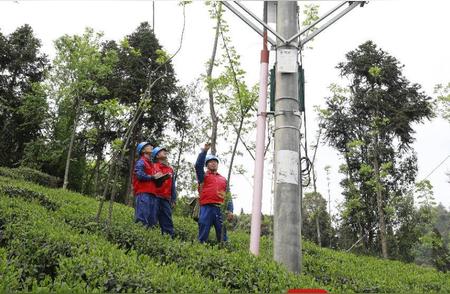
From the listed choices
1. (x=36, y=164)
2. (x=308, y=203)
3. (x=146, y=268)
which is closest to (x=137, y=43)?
(x=36, y=164)

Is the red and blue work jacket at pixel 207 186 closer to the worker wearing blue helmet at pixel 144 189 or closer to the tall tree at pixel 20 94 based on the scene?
the worker wearing blue helmet at pixel 144 189

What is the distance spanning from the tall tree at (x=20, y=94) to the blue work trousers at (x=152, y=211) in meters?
20.5

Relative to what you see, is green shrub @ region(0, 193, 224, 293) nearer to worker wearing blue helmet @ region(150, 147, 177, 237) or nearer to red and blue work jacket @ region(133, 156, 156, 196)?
red and blue work jacket @ region(133, 156, 156, 196)

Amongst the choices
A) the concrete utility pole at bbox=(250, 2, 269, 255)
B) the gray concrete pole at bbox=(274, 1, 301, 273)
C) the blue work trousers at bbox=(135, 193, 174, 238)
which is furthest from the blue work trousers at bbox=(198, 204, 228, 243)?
the gray concrete pole at bbox=(274, 1, 301, 273)

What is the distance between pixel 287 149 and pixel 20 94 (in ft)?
96.6

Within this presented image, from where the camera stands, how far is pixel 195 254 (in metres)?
5.06

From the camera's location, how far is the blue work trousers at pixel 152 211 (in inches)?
294

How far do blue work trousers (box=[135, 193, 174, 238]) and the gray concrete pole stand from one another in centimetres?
358

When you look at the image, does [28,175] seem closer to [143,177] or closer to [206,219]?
[143,177]

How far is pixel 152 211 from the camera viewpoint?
760cm

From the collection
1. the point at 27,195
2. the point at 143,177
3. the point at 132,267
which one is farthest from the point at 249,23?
the point at 27,195

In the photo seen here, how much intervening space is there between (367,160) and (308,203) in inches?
252

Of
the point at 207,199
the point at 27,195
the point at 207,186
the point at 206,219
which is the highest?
the point at 27,195

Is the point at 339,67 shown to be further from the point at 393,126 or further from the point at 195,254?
the point at 195,254
